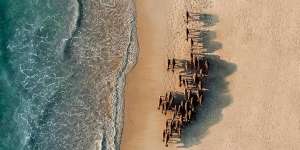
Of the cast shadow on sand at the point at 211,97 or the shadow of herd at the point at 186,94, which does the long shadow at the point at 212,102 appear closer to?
the cast shadow on sand at the point at 211,97

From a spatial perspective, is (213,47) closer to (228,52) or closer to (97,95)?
(228,52)

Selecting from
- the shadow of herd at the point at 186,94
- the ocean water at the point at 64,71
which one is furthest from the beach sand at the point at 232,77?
the ocean water at the point at 64,71

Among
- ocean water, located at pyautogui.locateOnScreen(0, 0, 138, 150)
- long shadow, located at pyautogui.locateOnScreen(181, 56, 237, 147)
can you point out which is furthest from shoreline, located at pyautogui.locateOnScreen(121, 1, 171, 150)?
long shadow, located at pyautogui.locateOnScreen(181, 56, 237, 147)

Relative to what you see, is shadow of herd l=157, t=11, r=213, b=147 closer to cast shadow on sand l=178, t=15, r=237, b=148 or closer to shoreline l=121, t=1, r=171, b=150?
cast shadow on sand l=178, t=15, r=237, b=148

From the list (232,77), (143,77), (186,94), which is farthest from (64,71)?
(232,77)

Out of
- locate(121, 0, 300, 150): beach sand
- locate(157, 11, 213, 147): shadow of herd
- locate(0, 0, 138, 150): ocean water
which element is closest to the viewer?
locate(157, 11, 213, 147): shadow of herd

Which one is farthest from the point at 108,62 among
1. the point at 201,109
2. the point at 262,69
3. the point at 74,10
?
the point at 262,69
